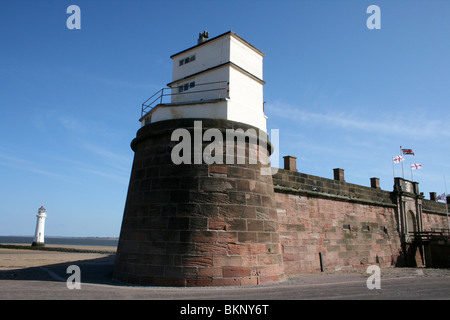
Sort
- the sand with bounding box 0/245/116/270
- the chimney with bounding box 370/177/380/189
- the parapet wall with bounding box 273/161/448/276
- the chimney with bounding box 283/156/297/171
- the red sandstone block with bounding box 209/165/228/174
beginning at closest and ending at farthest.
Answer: the red sandstone block with bounding box 209/165/228/174
the parapet wall with bounding box 273/161/448/276
the chimney with bounding box 283/156/297/171
the sand with bounding box 0/245/116/270
the chimney with bounding box 370/177/380/189

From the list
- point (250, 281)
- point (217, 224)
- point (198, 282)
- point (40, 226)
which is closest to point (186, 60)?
point (217, 224)

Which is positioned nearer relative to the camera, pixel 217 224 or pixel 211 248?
pixel 211 248

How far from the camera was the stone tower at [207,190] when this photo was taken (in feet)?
32.9

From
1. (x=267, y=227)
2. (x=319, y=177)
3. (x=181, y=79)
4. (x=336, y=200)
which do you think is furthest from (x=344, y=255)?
(x=181, y=79)

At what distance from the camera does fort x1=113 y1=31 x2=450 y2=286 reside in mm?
10086

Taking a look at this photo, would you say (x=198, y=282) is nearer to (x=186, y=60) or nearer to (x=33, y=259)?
(x=186, y=60)

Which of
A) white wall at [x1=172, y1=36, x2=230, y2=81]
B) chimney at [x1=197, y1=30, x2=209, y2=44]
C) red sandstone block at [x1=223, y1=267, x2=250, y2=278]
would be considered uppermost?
chimney at [x1=197, y1=30, x2=209, y2=44]

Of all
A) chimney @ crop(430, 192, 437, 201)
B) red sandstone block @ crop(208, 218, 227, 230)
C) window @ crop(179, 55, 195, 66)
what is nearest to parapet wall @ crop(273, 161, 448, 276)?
red sandstone block @ crop(208, 218, 227, 230)

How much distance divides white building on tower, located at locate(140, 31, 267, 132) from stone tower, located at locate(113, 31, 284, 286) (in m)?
0.04

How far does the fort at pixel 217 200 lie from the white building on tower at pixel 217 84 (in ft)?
0.14

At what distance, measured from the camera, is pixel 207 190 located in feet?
34.9

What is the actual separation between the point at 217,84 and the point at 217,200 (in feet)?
15.3

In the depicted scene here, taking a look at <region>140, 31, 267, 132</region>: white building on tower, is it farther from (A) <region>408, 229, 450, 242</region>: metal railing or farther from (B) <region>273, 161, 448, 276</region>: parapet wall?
(A) <region>408, 229, 450, 242</region>: metal railing

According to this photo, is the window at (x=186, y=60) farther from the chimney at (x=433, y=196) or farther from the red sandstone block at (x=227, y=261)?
the chimney at (x=433, y=196)
